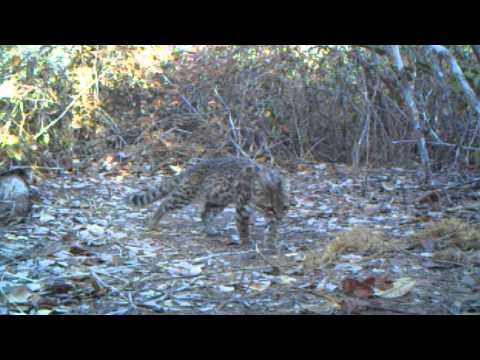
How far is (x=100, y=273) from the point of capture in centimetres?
504

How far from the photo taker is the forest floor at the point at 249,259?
430 cm

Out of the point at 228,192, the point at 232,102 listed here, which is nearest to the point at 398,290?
the point at 228,192

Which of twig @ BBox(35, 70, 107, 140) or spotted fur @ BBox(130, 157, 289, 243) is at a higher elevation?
twig @ BBox(35, 70, 107, 140)

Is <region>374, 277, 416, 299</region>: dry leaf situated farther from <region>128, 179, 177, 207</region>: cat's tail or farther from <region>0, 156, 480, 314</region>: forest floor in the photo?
<region>128, 179, 177, 207</region>: cat's tail

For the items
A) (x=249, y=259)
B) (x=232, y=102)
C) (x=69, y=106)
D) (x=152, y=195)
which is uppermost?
(x=232, y=102)

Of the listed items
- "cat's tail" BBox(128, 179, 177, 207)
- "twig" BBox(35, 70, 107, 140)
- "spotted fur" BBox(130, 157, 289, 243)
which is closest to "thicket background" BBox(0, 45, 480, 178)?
"twig" BBox(35, 70, 107, 140)

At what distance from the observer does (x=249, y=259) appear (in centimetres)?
576

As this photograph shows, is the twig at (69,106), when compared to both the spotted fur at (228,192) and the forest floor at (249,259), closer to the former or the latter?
the forest floor at (249,259)

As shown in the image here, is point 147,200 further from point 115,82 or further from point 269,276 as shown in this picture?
point 115,82

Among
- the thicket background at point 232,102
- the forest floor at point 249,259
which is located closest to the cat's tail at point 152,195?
the forest floor at point 249,259

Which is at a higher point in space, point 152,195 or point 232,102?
point 232,102

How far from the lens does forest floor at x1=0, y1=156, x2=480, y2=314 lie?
4297 mm

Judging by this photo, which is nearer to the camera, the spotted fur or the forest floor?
the forest floor

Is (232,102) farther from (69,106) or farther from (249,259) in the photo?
(249,259)
